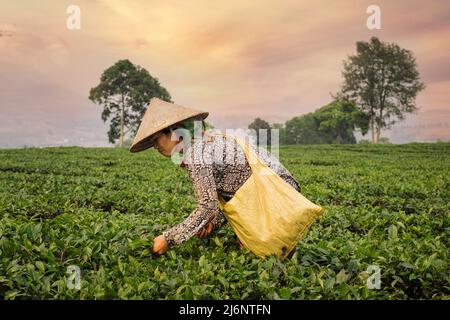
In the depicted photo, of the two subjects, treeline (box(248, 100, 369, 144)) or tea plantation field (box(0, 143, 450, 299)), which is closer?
tea plantation field (box(0, 143, 450, 299))

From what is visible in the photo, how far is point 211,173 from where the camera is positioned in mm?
3092

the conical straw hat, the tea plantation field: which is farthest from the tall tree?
the conical straw hat

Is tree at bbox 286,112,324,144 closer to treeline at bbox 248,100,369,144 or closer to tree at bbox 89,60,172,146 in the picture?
treeline at bbox 248,100,369,144

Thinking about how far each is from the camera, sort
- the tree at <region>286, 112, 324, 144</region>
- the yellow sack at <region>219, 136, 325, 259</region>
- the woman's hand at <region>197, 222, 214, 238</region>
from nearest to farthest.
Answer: the yellow sack at <region>219, 136, 325, 259</region> < the woman's hand at <region>197, 222, 214, 238</region> < the tree at <region>286, 112, 324, 144</region>

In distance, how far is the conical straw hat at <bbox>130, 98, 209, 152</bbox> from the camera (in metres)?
3.03

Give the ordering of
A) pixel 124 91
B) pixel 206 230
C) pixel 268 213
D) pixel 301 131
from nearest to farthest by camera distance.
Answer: pixel 268 213
pixel 206 230
pixel 124 91
pixel 301 131

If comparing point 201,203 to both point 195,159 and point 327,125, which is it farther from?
point 327,125

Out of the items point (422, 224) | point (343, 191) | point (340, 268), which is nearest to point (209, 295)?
point (340, 268)

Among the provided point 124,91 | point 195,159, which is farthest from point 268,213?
point 124,91

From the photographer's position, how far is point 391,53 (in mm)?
40562

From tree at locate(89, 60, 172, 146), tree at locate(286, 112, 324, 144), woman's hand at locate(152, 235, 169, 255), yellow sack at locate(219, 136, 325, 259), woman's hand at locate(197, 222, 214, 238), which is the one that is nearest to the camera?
yellow sack at locate(219, 136, 325, 259)

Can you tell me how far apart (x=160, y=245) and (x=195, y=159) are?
0.71 meters

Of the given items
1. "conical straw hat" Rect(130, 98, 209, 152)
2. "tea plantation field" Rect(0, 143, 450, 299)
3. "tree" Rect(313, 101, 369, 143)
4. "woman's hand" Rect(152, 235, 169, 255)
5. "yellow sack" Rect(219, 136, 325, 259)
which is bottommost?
"tea plantation field" Rect(0, 143, 450, 299)
